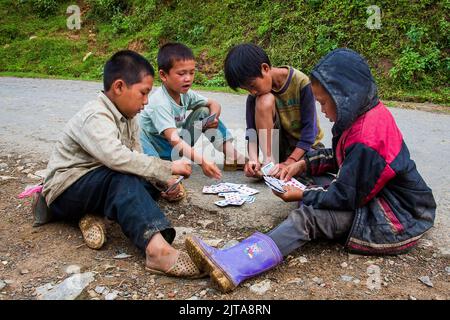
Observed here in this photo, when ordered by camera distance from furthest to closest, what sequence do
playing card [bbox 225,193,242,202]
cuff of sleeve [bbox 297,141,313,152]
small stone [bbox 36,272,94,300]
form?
cuff of sleeve [bbox 297,141,313,152] < playing card [bbox 225,193,242,202] < small stone [bbox 36,272,94,300]

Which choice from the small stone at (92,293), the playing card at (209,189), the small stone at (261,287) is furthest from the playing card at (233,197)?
the small stone at (92,293)

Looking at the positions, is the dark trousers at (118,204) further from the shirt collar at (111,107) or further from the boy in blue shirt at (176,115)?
the boy in blue shirt at (176,115)

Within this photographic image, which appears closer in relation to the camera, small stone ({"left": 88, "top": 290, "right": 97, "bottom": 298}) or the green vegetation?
small stone ({"left": 88, "top": 290, "right": 97, "bottom": 298})

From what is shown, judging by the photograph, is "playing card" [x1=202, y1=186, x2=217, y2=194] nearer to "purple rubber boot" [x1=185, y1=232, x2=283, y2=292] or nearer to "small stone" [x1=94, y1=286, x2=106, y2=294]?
"purple rubber boot" [x1=185, y1=232, x2=283, y2=292]

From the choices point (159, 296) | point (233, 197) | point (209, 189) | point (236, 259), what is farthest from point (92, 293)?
point (209, 189)

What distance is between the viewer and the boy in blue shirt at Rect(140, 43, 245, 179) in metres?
3.46

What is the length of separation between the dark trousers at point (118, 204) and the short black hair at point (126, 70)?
54 cm

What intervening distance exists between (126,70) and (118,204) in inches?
32.3

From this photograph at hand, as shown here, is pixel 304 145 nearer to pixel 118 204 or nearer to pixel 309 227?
pixel 309 227

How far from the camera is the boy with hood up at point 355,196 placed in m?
2.26

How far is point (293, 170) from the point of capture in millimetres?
3109

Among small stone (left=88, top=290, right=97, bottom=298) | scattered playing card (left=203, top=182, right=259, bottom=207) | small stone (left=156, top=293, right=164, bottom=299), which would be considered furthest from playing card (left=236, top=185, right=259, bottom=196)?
small stone (left=88, top=290, right=97, bottom=298)

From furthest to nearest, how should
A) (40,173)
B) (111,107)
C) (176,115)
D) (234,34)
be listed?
(234,34)
(40,173)
(176,115)
(111,107)
